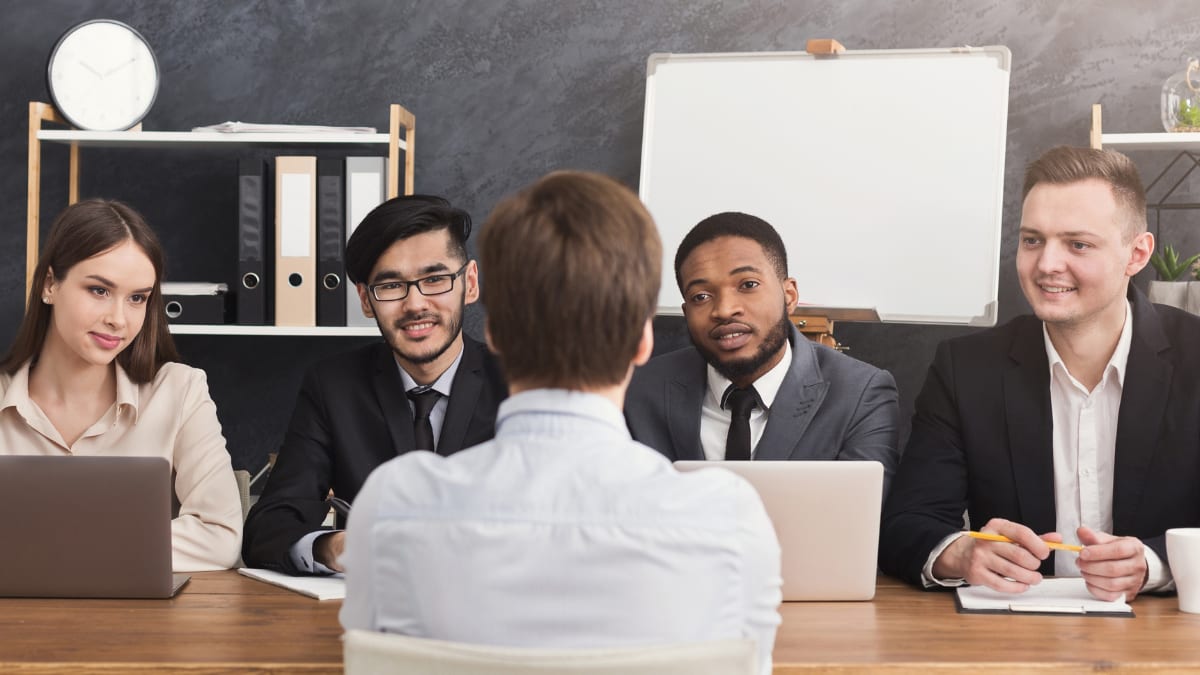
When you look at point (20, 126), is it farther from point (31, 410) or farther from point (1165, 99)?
point (1165, 99)

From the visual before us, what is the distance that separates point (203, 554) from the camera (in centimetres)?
202

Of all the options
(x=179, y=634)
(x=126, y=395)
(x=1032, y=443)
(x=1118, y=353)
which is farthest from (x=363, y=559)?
(x=1118, y=353)

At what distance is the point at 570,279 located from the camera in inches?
41.7

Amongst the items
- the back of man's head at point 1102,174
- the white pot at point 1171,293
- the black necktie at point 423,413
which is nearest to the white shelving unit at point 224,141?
the black necktie at point 423,413

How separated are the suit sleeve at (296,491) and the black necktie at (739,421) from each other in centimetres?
76

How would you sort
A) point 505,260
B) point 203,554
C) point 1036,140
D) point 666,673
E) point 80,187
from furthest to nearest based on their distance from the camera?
point 80,187
point 1036,140
point 203,554
point 505,260
point 666,673

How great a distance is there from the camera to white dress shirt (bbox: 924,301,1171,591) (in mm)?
2246

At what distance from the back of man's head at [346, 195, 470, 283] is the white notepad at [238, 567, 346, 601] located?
0.65 meters

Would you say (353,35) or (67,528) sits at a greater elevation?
(353,35)

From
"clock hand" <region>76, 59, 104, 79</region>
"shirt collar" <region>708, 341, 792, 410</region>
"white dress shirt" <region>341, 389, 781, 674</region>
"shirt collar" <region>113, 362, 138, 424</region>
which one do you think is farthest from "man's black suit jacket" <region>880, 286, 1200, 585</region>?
"clock hand" <region>76, 59, 104, 79</region>

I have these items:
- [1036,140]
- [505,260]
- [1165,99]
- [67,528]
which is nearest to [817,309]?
[1036,140]

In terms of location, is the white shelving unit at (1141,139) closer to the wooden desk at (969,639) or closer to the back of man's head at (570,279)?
the wooden desk at (969,639)

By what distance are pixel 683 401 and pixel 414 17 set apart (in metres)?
1.69

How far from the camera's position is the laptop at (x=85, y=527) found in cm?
168
